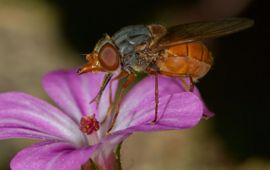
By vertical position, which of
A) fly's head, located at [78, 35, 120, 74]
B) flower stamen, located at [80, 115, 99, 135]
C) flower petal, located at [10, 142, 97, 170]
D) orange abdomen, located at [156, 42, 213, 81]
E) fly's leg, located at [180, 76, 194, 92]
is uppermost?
fly's head, located at [78, 35, 120, 74]

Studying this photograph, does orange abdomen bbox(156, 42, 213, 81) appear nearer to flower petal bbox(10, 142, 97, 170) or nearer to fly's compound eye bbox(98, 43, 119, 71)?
fly's compound eye bbox(98, 43, 119, 71)

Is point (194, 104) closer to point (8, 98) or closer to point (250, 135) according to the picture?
point (8, 98)

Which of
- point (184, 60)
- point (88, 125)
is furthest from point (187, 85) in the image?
point (88, 125)

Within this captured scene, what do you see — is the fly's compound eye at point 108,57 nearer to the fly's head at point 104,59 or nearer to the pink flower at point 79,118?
the fly's head at point 104,59

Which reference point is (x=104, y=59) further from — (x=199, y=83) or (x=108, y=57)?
(x=199, y=83)

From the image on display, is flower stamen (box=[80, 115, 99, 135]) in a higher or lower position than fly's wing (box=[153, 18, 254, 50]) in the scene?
lower

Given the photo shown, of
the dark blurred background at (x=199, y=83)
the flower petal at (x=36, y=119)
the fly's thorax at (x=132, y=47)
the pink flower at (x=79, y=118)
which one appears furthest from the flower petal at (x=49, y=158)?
the dark blurred background at (x=199, y=83)

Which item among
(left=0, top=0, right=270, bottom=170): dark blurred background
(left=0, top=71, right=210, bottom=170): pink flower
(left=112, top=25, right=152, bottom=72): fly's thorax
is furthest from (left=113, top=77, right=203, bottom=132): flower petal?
(left=0, top=0, right=270, bottom=170): dark blurred background

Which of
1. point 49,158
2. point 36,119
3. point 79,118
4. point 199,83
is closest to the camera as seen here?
point 49,158
